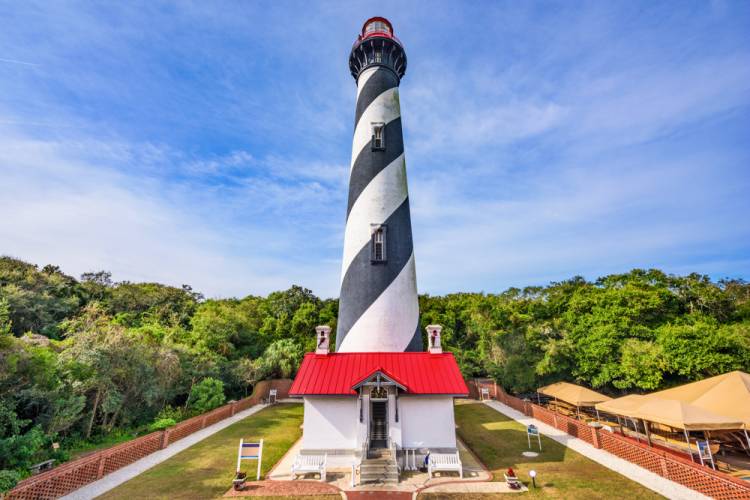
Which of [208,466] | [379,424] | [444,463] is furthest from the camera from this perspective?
[379,424]

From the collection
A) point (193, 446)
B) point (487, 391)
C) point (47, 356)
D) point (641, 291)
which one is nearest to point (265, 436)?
point (193, 446)

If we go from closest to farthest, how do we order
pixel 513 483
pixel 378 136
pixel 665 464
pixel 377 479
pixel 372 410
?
1. pixel 513 483
2. pixel 665 464
3. pixel 377 479
4. pixel 372 410
5. pixel 378 136

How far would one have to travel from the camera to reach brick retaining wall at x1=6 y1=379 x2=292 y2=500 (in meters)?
8.45

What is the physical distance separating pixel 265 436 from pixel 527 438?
38.7ft

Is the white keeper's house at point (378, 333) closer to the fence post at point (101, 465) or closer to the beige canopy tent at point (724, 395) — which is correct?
the fence post at point (101, 465)

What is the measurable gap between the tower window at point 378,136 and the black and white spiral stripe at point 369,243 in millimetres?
184

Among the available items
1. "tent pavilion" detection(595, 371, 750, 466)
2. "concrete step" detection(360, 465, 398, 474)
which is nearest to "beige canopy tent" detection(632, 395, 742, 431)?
"tent pavilion" detection(595, 371, 750, 466)

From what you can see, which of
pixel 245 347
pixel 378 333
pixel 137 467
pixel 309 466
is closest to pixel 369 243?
pixel 378 333

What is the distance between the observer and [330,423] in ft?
38.8

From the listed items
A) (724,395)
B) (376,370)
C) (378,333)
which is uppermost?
(378,333)

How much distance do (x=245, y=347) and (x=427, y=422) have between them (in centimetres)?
2205

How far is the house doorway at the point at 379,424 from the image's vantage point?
39.6ft

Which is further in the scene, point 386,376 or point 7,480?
point 386,376

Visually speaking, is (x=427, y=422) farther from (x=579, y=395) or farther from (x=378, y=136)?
(x=378, y=136)
